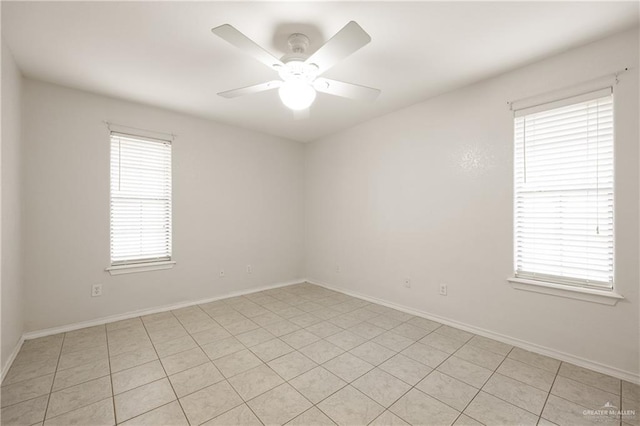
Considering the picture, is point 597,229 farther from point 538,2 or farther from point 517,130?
point 538,2

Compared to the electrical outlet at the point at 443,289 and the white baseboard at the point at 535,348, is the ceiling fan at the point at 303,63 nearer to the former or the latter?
the electrical outlet at the point at 443,289

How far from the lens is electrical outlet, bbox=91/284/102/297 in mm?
2975

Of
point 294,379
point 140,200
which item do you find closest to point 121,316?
point 140,200

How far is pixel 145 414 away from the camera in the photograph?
5.48ft

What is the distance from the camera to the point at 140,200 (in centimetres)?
331

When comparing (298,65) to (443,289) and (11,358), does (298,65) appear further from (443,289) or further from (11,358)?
(11,358)

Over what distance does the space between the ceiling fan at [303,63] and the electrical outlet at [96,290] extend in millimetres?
2576

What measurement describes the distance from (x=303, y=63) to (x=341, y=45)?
1.17 feet

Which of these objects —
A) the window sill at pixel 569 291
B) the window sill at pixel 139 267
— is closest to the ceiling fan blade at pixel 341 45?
the window sill at pixel 569 291

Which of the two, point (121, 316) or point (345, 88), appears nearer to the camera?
point (345, 88)

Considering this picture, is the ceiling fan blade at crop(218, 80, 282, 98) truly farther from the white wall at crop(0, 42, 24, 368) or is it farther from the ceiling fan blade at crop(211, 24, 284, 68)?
the white wall at crop(0, 42, 24, 368)

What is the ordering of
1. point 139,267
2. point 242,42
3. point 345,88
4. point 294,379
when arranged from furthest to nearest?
1. point 139,267
2. point 345,88
3. point 294,379
4. point 242,42

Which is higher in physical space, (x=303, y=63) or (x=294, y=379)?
(x=303, y=63)

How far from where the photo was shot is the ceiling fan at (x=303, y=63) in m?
1.52
